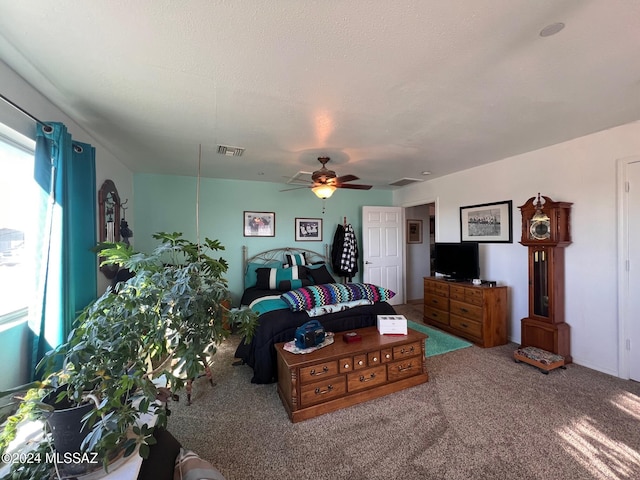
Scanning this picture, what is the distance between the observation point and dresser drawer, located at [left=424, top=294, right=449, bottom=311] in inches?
156

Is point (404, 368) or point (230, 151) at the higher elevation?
point (230, 151)

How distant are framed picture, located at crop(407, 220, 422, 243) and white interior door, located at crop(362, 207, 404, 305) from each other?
626 millimetres

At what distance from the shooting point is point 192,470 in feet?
3.70

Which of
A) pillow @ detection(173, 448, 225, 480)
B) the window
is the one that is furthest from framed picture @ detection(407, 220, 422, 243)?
the window

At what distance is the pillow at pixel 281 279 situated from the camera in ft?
13.0

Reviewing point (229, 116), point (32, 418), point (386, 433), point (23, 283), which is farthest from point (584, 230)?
point (23, 283)

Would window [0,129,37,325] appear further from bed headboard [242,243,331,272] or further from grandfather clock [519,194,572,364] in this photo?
grandfather clock [519,194,572,364]

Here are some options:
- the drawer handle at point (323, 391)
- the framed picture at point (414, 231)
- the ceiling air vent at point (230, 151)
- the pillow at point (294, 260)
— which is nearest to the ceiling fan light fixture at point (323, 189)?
the ceiling air vent at point (230, 151)

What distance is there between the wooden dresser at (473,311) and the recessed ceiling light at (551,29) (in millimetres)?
2795

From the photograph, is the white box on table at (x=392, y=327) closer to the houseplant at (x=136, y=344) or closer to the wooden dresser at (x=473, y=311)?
the wooden dresser at (x=473, y=311)

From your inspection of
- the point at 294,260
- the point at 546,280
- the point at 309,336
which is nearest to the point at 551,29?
the point at 309,336

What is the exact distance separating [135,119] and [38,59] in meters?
0.78

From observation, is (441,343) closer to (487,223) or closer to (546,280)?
(546,280)

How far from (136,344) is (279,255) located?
3902 millimetres
